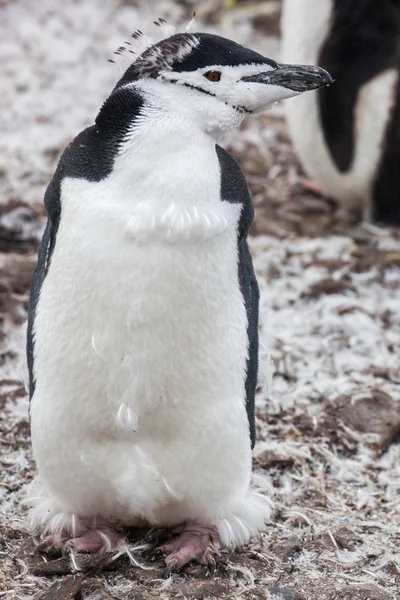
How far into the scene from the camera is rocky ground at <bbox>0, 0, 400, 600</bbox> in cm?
250

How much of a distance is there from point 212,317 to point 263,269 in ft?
7.59

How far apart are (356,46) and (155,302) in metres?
3.45

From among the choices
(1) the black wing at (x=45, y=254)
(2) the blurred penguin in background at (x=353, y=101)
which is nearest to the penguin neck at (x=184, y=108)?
(1) the black wing at (x=45, y=254)

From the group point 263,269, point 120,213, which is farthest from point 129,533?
point 263,269

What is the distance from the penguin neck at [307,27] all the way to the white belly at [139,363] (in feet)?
10.5

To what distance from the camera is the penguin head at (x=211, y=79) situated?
2191 mm

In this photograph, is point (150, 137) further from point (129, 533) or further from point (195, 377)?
point (129, 533)

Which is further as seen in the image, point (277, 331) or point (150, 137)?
point (277, 331)

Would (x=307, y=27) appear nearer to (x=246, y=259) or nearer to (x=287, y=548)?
(x=246, y=259)

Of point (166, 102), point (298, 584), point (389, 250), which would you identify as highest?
point (166, 102)

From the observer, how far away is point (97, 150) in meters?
2.25

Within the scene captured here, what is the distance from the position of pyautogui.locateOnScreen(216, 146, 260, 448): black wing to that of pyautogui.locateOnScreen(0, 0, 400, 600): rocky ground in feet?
1.00

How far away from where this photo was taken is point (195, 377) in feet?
7.59

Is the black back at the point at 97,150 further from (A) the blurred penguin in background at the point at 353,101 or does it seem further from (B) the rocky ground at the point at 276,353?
(A) the blurred penguin in background at the point at 353,101
